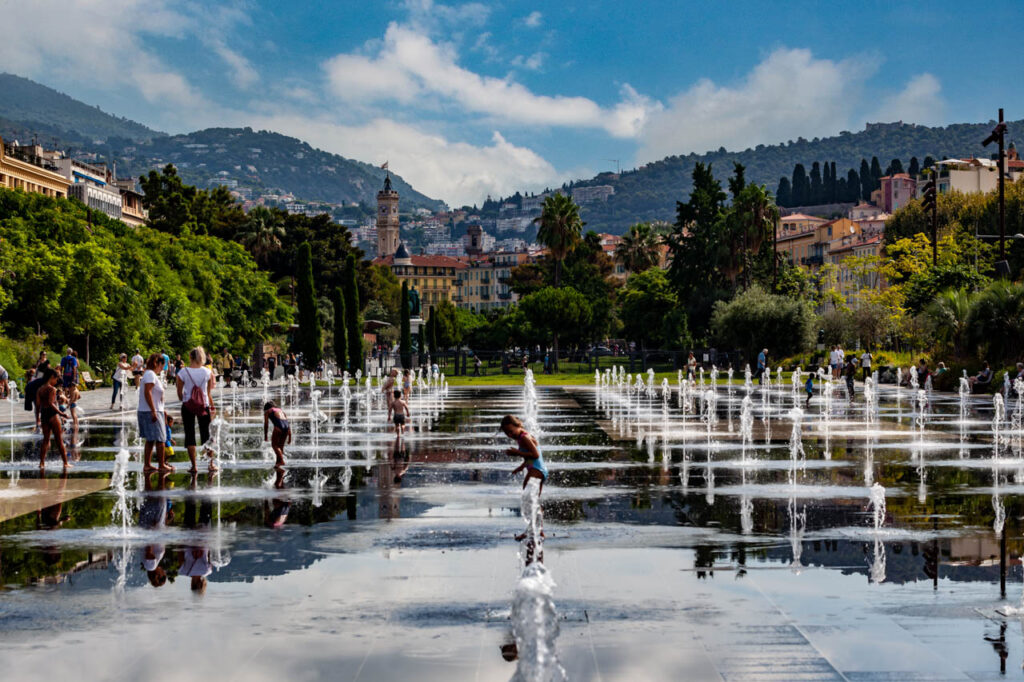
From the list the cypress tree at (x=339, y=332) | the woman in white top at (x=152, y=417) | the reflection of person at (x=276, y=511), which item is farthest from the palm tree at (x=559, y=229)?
the reflection of person at (x=276, y=511)

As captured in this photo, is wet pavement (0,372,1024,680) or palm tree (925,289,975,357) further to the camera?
palm tree (925,289,975,357)

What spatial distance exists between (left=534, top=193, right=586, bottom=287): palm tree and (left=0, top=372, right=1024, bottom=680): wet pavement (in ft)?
289

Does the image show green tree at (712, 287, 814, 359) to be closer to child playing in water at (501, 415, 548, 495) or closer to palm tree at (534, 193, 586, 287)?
palm tree at (534, 193, 586, 287)

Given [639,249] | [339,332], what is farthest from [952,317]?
[639,249]

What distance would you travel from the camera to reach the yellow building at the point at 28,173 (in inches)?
3253

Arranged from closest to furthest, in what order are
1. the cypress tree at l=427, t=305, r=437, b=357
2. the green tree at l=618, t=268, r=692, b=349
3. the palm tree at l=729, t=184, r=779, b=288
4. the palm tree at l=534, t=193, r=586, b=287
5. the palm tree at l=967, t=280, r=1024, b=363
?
the palm tree at l=967, t=280, r=1024, b=363 → the palm tree at l=729, t=184, r=779, b=288 → the cypress tree at l=427, t=305, r=437, b=357 → the green tree at l=618, t=268, r=692, b=349 → the palm tree at l=534, t=193, r=586, b=287

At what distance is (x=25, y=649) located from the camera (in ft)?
23.8

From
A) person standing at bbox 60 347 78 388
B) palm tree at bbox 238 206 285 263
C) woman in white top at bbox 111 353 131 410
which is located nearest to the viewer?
person standing at bbox 60 347 78 388

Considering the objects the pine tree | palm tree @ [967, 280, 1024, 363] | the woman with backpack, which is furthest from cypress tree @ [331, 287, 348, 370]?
the woman with backpack

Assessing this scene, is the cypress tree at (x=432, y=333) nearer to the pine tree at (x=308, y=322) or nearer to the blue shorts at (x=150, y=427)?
the pine tree at (x=308, y=322)

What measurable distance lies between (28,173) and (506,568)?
86.2m

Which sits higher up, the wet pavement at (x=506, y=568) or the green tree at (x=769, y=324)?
the green tree at (x=769, y=324)

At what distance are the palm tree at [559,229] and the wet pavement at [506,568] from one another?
88.1 metres

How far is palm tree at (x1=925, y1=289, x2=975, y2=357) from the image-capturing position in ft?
144
